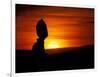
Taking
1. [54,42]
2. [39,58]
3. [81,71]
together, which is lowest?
[81,71]

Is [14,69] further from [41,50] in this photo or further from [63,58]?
[63,58]

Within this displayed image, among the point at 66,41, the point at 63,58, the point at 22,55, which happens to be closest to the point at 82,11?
the point at 66,41

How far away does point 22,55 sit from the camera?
2146 millimetres

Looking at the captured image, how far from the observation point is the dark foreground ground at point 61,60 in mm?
2146

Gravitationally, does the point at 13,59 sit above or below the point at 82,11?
below

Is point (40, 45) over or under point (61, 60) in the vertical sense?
over

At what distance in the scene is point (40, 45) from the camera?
2.21 m

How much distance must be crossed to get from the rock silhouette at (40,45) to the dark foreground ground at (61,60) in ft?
0.10

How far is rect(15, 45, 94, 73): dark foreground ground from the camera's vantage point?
215cm

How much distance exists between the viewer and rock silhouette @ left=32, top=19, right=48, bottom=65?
2191 millimetres

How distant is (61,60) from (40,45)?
256 millimetres

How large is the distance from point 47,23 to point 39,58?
34 cm

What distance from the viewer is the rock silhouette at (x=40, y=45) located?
2.19m

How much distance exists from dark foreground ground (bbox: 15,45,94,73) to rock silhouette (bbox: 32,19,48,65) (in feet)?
0.10
